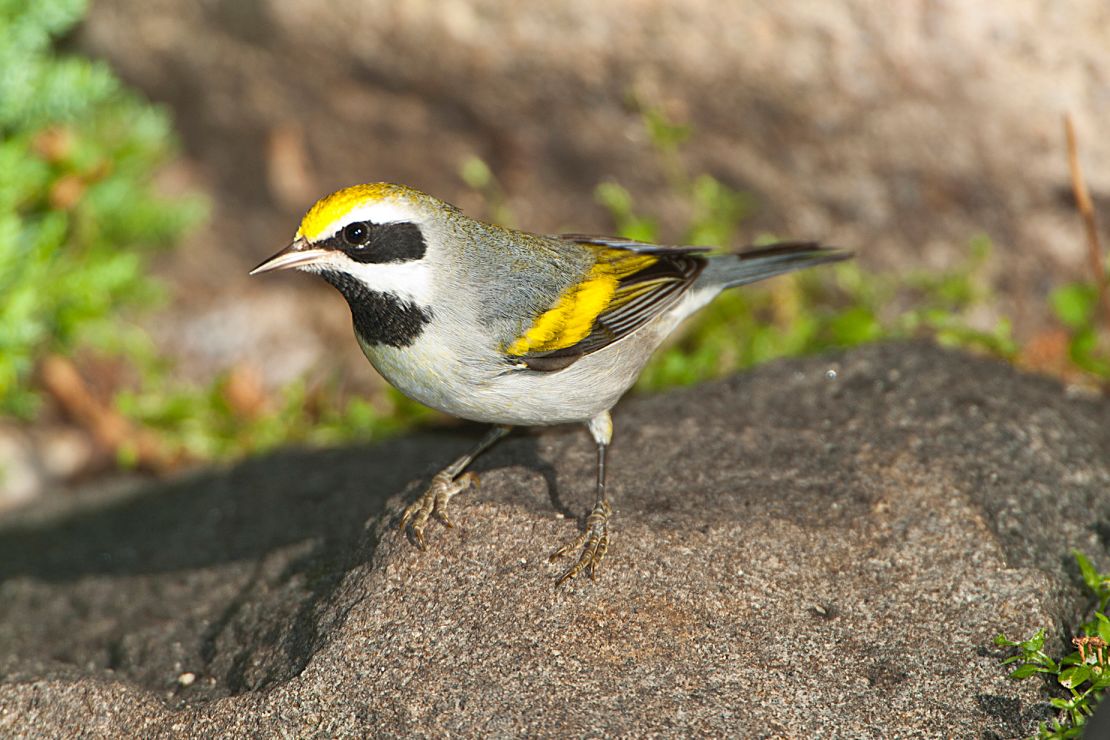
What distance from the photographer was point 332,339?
28.2 feet

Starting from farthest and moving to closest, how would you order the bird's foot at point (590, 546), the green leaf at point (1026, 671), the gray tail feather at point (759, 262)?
the gray tail feather at point (759, 262) < the bird's foot at point (590, 546) < the green leaf at point (1026, 671)

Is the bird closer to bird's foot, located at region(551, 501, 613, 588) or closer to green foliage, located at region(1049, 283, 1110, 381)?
bird's foot, located at region(551, 501, 613, 588)

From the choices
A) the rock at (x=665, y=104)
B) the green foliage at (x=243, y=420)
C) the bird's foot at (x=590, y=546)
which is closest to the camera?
the bird's foot at (x=590, y=546)

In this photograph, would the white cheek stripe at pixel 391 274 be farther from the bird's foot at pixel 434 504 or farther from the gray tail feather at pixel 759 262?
the gray tail feather at pixel 759 262

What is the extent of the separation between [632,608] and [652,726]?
1.80 ft

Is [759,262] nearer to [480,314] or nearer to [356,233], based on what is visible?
[480,314]

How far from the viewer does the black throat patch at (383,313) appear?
4.50 metres

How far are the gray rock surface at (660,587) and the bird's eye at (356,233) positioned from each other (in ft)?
3.93

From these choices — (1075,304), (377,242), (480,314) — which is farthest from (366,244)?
(1075,304)

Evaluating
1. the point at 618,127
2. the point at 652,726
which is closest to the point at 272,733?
the point at 652,726

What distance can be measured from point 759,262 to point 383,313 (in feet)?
7.12

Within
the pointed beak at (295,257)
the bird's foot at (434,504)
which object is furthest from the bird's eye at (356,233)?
the bird's foot at (434,504)

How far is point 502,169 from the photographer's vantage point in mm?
7789

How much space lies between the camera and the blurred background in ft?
21.1
